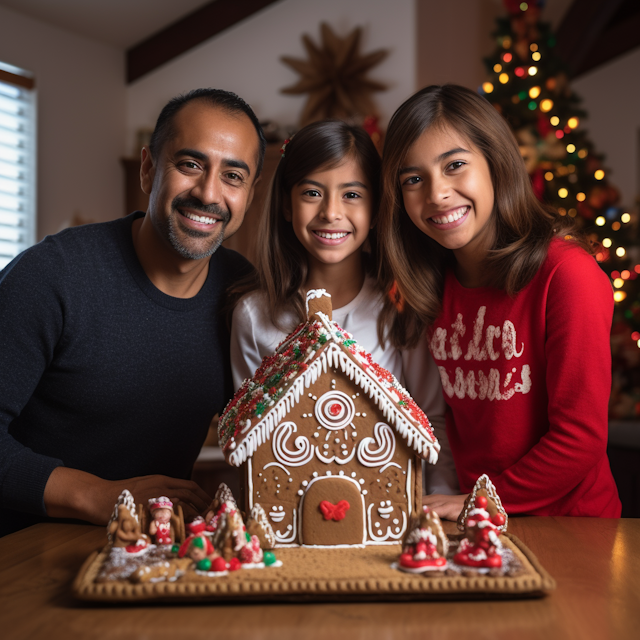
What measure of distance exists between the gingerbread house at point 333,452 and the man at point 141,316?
645mm

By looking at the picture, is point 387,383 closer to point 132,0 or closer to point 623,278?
point 623,278

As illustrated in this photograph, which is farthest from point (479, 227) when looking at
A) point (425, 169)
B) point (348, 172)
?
point (348, 172)

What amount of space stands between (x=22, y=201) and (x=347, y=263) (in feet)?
10.8

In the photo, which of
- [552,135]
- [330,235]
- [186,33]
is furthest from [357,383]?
[186,33]

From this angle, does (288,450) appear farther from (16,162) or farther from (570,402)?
(16,162)

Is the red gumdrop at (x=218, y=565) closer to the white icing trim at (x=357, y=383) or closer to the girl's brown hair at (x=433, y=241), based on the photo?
the white icing trim at (x=357, y=383)

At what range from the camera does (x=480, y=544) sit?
1.06 m

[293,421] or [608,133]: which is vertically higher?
[608,133]

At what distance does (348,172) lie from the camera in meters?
1.87

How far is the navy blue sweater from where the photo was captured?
1720 mm

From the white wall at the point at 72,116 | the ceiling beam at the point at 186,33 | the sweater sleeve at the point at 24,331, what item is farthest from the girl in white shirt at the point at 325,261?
the ceiling beam at the point at 186,33

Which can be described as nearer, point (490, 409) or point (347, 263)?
point (490, 409)

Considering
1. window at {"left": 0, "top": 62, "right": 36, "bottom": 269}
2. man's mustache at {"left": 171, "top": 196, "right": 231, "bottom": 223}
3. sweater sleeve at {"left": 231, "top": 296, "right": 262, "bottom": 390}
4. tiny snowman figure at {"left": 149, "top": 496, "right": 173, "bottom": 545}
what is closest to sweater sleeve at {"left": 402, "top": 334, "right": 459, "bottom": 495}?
sweater sleeve at {"left": 231, "top": 296, "right": 262, "bottom": 390}

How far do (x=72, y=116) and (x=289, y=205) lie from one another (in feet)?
11.5
